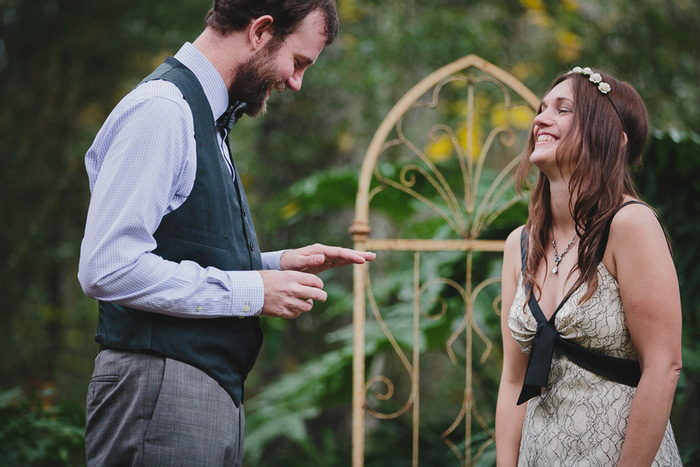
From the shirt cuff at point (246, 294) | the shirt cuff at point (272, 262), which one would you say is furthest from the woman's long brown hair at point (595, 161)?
the shirt cuff at point (246, 294)

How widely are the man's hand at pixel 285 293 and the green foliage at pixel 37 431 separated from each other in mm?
1754

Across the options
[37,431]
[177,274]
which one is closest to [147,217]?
[177,274]

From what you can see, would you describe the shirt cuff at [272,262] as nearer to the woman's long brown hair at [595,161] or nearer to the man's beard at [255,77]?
the man's beard at [255,77]

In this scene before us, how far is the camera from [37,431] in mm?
2822

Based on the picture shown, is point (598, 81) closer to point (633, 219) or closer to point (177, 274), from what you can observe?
point (633, 219)

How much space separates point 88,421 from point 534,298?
1096 millimetres

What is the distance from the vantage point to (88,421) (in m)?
1.42

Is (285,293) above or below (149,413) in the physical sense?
above

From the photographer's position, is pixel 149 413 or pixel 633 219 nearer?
pixel 149 413

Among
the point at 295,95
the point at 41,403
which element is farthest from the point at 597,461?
the point at 295,95

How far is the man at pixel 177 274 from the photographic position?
1.29 metres

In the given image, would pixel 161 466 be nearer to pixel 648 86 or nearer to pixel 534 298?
pixel 534 298

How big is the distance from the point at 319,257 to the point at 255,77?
1.48 ft

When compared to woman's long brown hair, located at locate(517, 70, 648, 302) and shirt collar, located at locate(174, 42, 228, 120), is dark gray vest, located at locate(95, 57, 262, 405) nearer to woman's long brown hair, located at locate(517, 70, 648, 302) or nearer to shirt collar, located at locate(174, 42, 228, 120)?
shirt collar, located at locate(174, 42, 228, 120)
